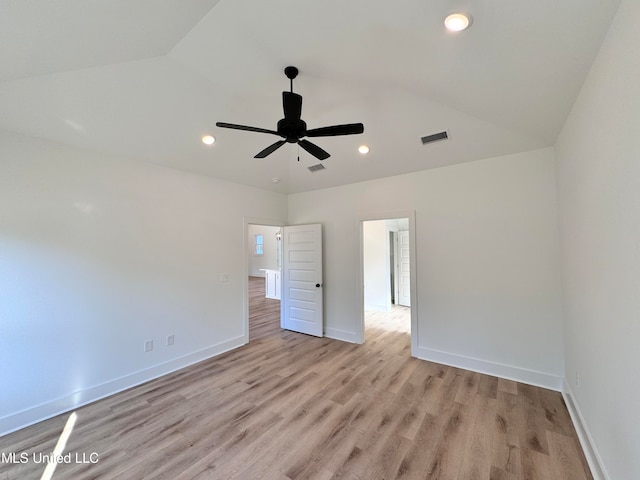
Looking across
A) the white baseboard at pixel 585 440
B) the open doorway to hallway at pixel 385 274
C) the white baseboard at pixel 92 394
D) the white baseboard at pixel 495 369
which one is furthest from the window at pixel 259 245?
the white baseboard at pixel 585 440

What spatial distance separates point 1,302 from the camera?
94.3 inches

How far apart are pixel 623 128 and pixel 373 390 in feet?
9.94

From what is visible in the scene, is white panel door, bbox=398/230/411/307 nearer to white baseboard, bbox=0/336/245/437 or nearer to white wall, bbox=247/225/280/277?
white baseboard, bbox=0/336/245/437

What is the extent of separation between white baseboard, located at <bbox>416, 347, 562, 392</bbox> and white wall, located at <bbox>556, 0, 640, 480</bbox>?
0.69 metres

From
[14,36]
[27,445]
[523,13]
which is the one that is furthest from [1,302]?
[523,13]

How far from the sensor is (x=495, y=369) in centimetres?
331


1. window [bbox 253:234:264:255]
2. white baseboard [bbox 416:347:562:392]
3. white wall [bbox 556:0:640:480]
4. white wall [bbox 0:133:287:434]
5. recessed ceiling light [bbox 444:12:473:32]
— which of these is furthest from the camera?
window [bbox 253:234:264:255]

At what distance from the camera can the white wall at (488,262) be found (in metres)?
3.04

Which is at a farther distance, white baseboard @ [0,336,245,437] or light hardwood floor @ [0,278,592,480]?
white baseboard @ [0,336,245,437]

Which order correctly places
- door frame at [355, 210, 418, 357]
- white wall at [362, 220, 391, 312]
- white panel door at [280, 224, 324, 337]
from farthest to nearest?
white wall at [362, 220, 391, 312] < white panel door at [280, 224, 324, 337] < door frame at [355, 210, 418, 357]

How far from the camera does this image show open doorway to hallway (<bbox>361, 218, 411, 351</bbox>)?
247 inches

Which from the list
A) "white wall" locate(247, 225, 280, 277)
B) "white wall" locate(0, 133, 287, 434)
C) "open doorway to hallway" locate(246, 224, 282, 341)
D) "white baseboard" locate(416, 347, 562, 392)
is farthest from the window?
"white baseboard" locate(416, 347, 562, 392)

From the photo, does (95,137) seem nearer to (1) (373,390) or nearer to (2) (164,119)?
(2) (164,119)

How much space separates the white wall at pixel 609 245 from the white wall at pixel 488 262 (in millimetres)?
727
